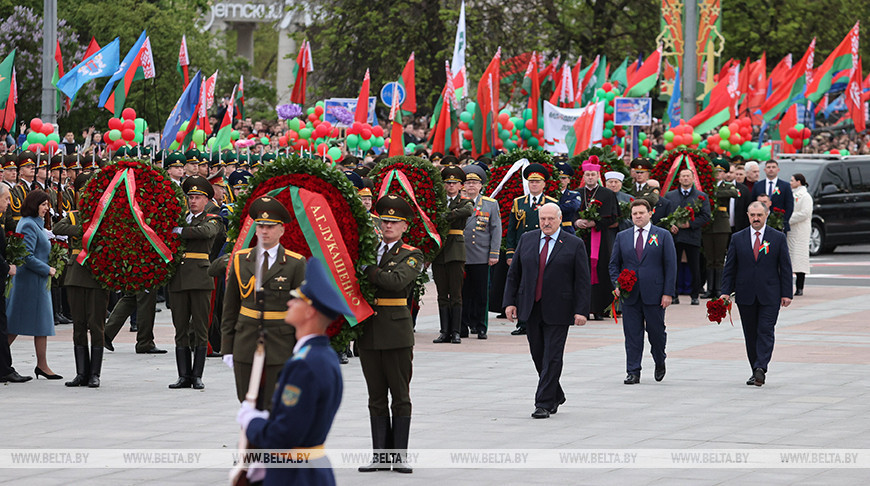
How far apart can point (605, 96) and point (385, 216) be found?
22110 mm

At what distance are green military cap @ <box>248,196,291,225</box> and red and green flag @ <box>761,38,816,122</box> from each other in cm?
2861

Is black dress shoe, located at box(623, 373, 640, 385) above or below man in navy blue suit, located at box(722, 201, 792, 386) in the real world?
below

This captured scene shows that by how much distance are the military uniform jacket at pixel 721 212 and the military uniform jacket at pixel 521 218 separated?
4907 millimetres

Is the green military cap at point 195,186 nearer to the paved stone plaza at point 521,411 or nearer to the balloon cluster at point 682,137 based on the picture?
the paved stone plaza at point 521,411

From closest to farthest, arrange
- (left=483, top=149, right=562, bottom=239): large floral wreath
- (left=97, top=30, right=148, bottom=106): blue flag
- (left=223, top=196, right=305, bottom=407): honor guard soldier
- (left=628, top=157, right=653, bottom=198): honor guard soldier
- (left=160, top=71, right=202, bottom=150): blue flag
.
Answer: (left=223, top=196, right=305, bottom=407): honor guard soldier < (left=483, top=149, right=562, bottom=239): large floral wreath < (left=628, top=157, right=653, bottom=198): honor guard soldier < (left=160, top=71, right=202, bottom=150): blue flag < (left=97, top=30, right=148, bottom=106): blue flag

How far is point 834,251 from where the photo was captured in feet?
107

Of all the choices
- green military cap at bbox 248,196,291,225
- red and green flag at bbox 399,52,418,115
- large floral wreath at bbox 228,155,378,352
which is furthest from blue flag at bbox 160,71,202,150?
green military cap at bbox 248,196,291,225

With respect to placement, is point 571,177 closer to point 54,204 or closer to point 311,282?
point 54,204

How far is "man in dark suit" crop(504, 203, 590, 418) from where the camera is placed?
1169cm

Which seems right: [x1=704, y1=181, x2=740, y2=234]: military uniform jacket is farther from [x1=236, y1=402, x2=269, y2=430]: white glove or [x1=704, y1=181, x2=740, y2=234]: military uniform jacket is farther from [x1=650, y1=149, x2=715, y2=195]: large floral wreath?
[x1=236, y1=402, x2=269, y2=430]: white glove

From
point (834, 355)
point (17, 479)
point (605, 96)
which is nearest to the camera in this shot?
point (17, 479)

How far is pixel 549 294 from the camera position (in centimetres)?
1184

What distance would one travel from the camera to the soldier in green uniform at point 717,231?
22234mm

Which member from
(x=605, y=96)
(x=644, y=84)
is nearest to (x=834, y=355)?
(x=605, y=96)
